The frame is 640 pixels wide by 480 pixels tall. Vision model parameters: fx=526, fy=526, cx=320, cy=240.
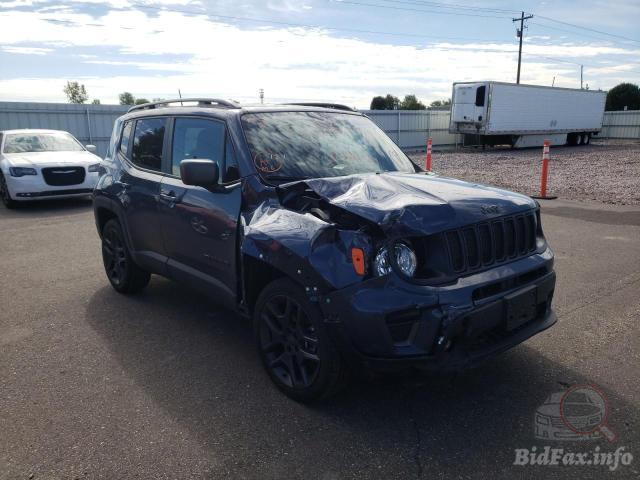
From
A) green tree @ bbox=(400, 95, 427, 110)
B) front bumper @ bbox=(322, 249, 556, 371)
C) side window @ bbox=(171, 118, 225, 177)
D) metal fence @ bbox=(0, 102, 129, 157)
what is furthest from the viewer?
green tree @ bbox=(400, 95, 427, 110)

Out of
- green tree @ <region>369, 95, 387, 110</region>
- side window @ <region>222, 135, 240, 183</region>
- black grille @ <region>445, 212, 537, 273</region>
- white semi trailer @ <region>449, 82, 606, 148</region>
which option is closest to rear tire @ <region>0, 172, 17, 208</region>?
side window @ <region>222, 135, 240, 183</region>

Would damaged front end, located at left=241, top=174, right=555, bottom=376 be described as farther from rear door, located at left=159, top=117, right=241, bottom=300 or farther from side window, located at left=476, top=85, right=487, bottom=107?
side window, located at left=476, top=85, right=487, bottom=107

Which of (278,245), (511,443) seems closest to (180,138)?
(278,245)

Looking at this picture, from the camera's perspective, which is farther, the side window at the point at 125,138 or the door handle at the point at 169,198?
the side window at the point at 125,138

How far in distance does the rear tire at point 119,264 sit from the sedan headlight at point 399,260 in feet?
10.4

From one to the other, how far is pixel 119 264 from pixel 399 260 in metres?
3.59

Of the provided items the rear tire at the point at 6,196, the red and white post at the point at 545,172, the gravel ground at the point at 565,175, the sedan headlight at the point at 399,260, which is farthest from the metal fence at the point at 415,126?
the sedan headlight at the point at 399,260

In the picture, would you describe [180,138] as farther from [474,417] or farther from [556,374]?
[556,374]

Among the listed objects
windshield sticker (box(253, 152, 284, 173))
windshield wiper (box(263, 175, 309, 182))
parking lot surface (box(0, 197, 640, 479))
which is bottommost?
parking lot surface (box(0, 197, 640, 479))

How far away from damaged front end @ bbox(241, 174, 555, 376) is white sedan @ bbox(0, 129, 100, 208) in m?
8.37

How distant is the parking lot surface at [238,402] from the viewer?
9.03ft

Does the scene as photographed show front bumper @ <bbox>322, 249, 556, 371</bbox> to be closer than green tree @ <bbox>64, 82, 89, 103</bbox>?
Yes

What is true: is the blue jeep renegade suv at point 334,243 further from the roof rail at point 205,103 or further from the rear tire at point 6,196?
the rear tire at point 6,196

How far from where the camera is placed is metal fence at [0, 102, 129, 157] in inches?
734
